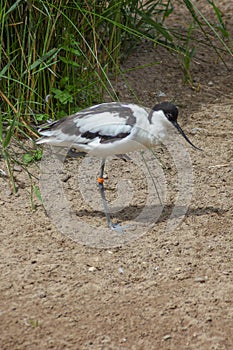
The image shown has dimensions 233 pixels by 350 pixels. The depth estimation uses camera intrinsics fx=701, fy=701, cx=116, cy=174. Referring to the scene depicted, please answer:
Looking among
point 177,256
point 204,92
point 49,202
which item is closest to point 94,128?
point 49,202

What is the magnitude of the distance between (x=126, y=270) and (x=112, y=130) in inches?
31.7

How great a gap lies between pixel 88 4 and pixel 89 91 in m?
0.63

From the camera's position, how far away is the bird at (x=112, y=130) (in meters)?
4.00

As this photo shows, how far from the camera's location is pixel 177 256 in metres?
3.91

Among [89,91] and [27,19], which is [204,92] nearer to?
[89,91]

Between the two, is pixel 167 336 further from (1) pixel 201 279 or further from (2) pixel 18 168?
(2) pixel 18 168

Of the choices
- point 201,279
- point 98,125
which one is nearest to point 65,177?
point 98,125

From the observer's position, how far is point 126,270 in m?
3.80

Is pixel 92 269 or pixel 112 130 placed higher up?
pixel 112 130

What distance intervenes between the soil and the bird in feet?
1.02

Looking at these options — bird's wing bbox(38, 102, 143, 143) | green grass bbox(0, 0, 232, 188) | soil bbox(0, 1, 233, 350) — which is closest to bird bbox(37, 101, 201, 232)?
bird's wing bbox(38, 102, 143, 143)

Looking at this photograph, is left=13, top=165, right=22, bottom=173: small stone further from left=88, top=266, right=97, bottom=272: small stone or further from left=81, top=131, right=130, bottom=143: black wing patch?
left=88, top=266, right=97, bottom=272: small stone

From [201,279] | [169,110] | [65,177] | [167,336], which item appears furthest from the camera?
[65,177]

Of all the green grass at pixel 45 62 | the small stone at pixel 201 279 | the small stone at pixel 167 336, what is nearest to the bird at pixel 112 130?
the green grass at pixel 45 62
